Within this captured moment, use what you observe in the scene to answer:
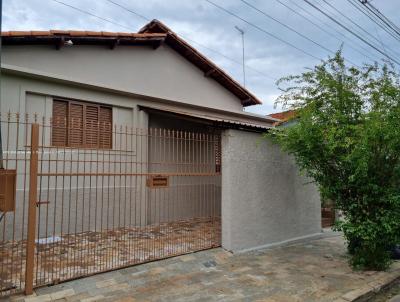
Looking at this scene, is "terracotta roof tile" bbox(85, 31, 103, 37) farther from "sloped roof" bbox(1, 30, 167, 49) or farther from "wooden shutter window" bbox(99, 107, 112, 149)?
"wooden shutter window" bbox(99, 107, 112, 149)

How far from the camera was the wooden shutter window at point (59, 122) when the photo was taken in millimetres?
8083

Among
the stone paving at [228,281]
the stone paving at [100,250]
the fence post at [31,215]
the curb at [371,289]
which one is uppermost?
the fence post at [31,215]

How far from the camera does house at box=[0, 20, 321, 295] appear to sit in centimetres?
659

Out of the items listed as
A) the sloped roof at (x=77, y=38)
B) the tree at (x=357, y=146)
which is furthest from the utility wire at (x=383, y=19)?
the sloped roof at (x=77, y=38)

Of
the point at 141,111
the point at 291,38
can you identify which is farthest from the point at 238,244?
the point at 291,38

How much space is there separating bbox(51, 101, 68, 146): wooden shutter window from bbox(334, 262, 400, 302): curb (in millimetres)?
6802

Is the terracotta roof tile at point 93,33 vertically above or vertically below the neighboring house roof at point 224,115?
above

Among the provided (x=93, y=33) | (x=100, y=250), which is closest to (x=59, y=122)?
(x=93, y=33)

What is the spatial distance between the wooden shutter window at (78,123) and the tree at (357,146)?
486 centimetres

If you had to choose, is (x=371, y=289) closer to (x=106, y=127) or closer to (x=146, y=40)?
(x=106, y=127)

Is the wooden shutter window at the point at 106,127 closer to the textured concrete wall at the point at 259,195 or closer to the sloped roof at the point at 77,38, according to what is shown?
the sloped roof at the point at 77,38

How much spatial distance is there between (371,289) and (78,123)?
7.40 m

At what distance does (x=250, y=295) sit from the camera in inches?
196

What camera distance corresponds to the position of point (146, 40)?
10.2 m
